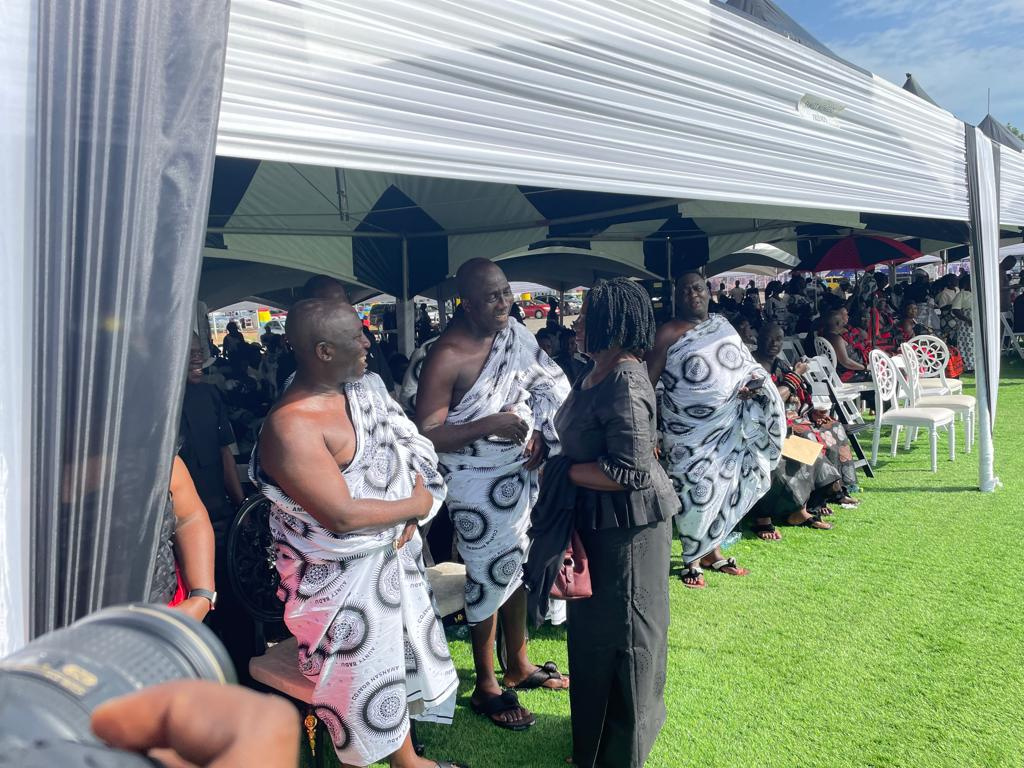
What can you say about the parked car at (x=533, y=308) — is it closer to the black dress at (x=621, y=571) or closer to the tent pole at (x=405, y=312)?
the tent pole at (x=405, y=312)

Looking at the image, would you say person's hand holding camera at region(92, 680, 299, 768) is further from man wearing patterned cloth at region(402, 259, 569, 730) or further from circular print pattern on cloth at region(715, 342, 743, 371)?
circular print pattern on cloth at region(715, 342, 743, 371)

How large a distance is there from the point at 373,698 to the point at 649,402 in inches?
49.9

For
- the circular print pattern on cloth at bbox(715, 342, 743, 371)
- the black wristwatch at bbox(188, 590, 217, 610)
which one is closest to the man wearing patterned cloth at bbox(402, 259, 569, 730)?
the black wristwatch at bbox(188, 590, 217, 610)

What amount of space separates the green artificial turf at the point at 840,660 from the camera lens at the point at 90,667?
2077 millimetres

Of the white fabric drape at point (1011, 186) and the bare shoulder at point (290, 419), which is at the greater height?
the white fabric drape at point (1011, 186)

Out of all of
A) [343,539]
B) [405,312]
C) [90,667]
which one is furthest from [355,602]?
[405,312]

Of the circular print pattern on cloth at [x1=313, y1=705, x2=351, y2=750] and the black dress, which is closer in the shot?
the circular print pattern on cloth at [x1=313, y1=705, x2=351, y2=750]

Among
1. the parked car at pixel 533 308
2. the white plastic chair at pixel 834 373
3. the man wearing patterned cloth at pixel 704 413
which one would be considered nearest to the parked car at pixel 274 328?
the man wearing patterned cloth at pixel 704 413

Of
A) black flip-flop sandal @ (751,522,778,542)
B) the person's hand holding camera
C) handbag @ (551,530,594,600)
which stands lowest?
black flip-flop sandal @ (751,522,778,542)

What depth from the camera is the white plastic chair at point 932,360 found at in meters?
8.20

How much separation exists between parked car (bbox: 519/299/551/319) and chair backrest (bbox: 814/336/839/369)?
28.5 metres

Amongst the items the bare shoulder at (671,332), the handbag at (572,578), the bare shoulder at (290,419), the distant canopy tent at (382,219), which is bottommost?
the handbag at (572,578)

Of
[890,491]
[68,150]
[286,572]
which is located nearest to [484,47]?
A: [68,150]

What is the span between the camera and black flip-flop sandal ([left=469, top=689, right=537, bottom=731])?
2.92 m
